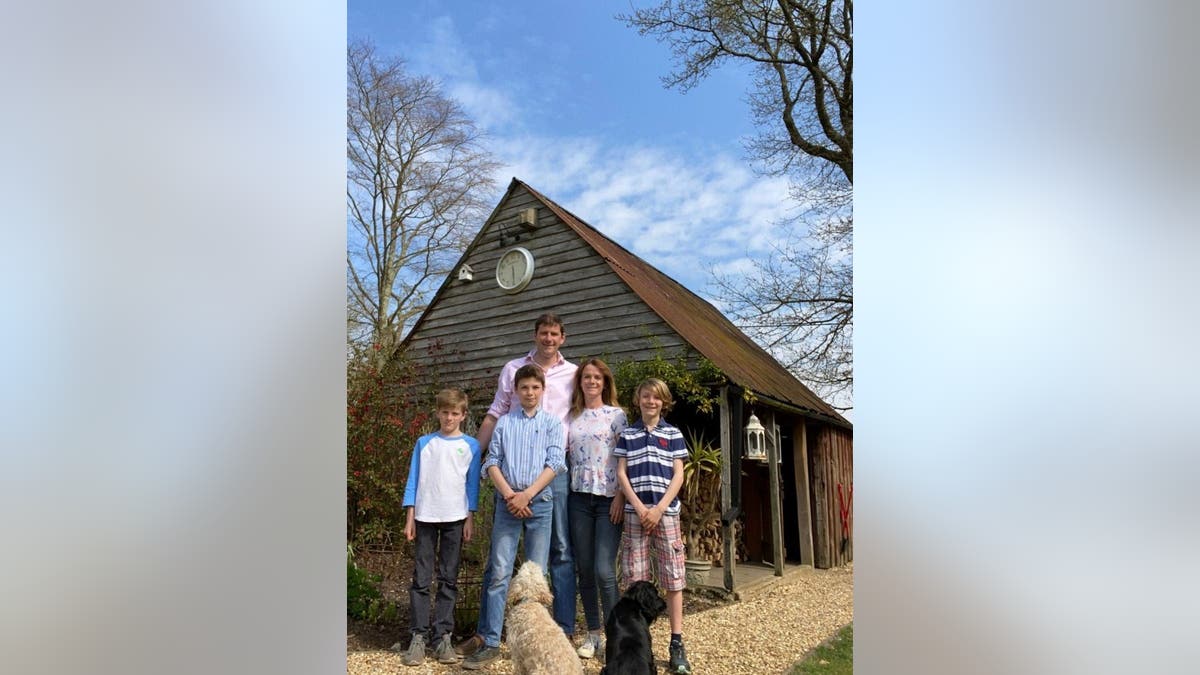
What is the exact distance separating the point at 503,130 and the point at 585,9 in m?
0.61

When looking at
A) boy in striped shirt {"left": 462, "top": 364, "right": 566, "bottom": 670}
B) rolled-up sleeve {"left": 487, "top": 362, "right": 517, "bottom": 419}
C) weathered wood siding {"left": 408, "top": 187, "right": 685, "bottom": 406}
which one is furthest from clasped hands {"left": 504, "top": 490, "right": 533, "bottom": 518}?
weathered wood siding {"left": 408, "top": 187, "right": 685, "bottom": 406}

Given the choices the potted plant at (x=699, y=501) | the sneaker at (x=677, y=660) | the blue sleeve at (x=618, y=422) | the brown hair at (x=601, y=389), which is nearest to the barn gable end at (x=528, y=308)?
the brown hair at (x=601, y=389)

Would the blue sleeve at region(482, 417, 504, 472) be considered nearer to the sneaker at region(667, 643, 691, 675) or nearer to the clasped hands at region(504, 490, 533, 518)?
the clasped hands at region(504, 490, 533, 518)

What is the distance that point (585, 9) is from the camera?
11.2ft

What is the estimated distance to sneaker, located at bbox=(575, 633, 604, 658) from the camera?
3064mm

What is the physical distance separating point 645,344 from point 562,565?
36.7 inches

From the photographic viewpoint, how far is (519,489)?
3068 millimetres

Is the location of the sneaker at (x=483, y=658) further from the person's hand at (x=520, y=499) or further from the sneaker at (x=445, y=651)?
the person's hand at (x=520, y=499)

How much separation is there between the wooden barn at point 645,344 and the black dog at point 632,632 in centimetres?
74

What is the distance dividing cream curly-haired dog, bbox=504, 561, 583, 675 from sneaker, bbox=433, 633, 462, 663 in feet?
1.64

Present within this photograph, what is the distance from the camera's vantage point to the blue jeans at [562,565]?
307cm

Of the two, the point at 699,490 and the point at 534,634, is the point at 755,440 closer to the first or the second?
the point at 699,490
